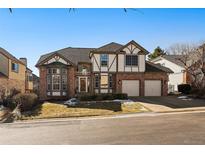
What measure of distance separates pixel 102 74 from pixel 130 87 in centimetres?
341

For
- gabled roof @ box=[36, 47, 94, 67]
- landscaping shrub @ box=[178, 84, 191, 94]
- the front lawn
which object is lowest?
the front lawn

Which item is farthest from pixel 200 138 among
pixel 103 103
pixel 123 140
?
pixel 103 103

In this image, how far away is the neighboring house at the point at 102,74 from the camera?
98.7 ft

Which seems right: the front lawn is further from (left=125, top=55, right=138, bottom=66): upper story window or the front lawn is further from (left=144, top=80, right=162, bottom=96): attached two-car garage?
(left=144, top=80, right=162, bottom=96): attached two-car garage

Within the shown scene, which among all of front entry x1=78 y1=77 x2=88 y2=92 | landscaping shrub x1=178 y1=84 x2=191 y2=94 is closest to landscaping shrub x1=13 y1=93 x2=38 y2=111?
front entry x1=78 y1=77 x2=88 y2=92

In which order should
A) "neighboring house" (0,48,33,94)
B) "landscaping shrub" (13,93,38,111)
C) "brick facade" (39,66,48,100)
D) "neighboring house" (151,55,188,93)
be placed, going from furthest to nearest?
"neighboring house" (151,55,188,93), "brick facade" (39,66,48,100), "neighboring house" (0,48,33,94), "landscaping shrub" (13,93,38,111)

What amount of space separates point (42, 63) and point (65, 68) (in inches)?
95.2

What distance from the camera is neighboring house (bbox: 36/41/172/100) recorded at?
30094 mm

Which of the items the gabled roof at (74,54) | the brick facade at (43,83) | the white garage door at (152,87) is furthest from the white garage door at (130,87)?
the brick facade at (43,83)

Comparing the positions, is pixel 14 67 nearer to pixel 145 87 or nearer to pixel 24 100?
pixel 24 100
